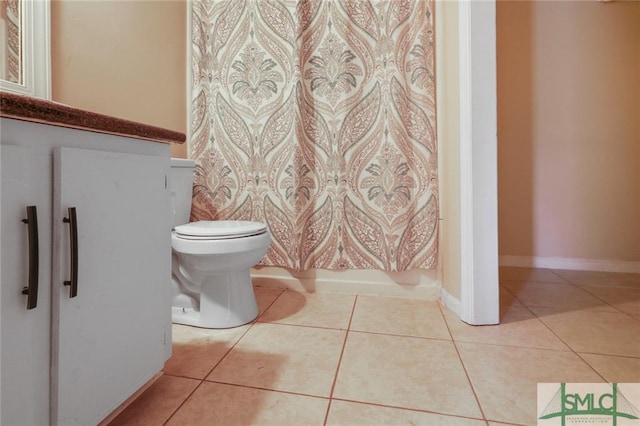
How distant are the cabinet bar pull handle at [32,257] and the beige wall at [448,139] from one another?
56.6 inches

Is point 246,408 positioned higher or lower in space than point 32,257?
lower

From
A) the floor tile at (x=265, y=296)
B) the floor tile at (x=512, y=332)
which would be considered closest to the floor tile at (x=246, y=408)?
the floor tile at (x=265, y=296)

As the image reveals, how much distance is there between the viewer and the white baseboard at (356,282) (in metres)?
1.64

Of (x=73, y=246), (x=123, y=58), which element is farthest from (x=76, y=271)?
(x=123, y=58)

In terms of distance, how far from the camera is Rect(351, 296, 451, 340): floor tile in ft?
4.14

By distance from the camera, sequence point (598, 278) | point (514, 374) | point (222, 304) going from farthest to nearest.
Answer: point (598, 278) < point (222, 304) < point (514, 374)

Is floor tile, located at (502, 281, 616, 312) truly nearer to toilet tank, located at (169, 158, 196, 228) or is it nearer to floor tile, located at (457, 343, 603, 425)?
floor tile, located at (457, 343, 603, 425)

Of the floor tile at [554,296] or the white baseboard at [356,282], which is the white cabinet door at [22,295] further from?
the floor tile at [554,296]

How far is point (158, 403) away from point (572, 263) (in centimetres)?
260

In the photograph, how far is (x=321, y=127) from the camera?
166 centimetres

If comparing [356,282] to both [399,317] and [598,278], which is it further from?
[598,278]

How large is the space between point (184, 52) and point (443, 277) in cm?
205

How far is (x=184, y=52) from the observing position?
1.84 meters
